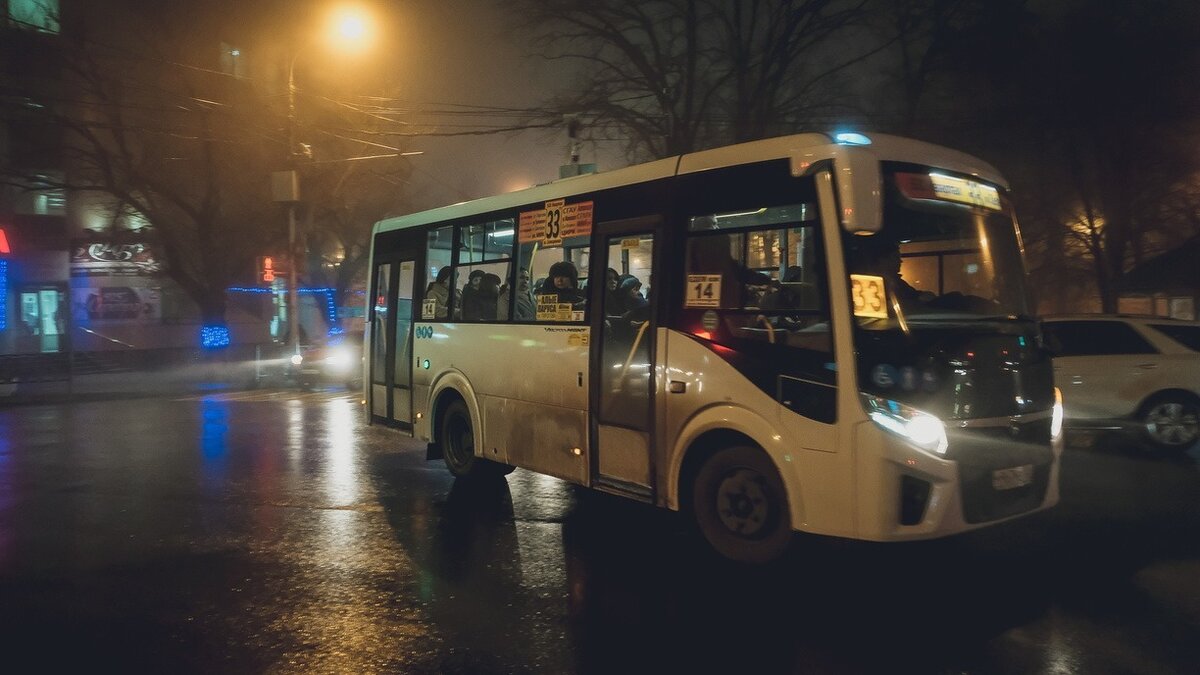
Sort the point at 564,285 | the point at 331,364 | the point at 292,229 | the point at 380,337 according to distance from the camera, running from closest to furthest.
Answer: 1. the point at 564,285
2. the point at 380,337
3. the point at 292,229
4. the point at 331,364

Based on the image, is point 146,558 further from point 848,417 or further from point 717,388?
point 848,417

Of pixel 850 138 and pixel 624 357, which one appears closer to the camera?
pixel 850 138

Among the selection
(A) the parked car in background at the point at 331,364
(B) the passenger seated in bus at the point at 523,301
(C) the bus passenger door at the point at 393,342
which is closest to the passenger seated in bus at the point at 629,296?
(B) the passenger seated in bus at the point at 523,301

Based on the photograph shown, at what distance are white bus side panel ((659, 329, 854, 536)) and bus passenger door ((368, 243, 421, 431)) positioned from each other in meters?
4.73

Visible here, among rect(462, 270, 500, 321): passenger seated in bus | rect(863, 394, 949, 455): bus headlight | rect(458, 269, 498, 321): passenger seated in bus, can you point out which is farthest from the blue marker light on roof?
rect(458, 269, 498, 321): passenger seated in bus

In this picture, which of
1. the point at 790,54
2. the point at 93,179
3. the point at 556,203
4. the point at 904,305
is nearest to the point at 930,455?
the point at 904,305

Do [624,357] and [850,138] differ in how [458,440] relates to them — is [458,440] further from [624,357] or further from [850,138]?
[850,138]

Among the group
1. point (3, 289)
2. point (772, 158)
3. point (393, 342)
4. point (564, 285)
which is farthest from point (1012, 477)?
point (3, 289)

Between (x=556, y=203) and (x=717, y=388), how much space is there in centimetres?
274

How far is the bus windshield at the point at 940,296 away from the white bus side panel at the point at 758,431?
528 mm

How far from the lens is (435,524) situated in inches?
310

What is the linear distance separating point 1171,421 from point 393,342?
9.64 metres

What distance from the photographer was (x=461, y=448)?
9.70 metres

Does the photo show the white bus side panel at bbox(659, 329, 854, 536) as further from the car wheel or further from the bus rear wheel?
the car wheel
